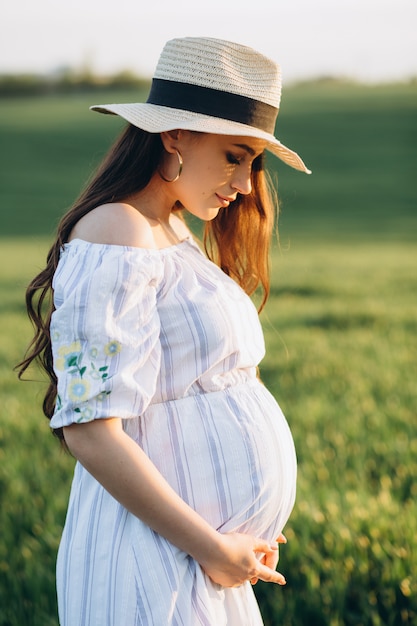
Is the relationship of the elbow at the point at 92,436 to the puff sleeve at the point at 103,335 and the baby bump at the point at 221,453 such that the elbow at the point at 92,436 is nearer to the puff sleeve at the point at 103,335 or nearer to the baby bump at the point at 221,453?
the puff sleeve at the point at 103,335

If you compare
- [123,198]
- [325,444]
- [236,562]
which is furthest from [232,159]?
[325,444]

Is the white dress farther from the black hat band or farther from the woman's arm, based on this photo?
the black hat band

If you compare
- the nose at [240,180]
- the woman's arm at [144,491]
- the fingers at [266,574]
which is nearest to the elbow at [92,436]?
the woman's arm at [144,491]

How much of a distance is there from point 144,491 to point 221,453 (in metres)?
0.21

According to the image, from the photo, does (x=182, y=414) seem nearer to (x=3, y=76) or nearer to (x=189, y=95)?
(x=189, y=95)

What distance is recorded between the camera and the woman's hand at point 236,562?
1.83 m

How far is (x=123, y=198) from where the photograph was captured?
197 cm

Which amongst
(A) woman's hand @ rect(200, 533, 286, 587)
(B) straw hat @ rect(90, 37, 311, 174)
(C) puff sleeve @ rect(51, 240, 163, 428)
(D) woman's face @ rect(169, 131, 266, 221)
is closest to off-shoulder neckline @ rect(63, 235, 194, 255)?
(C) puff sleeve @ rect(51, 240, 163, 428)

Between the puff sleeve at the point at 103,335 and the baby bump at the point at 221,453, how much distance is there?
0.12m

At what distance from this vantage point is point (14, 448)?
489 cm

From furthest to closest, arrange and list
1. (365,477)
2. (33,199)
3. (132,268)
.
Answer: (33,199)
(365,477)
(132,268)

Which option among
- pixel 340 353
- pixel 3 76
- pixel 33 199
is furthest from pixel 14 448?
pixel 3 76

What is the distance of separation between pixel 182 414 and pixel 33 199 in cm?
3007

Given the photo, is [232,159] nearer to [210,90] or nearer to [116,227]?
[210,90]
